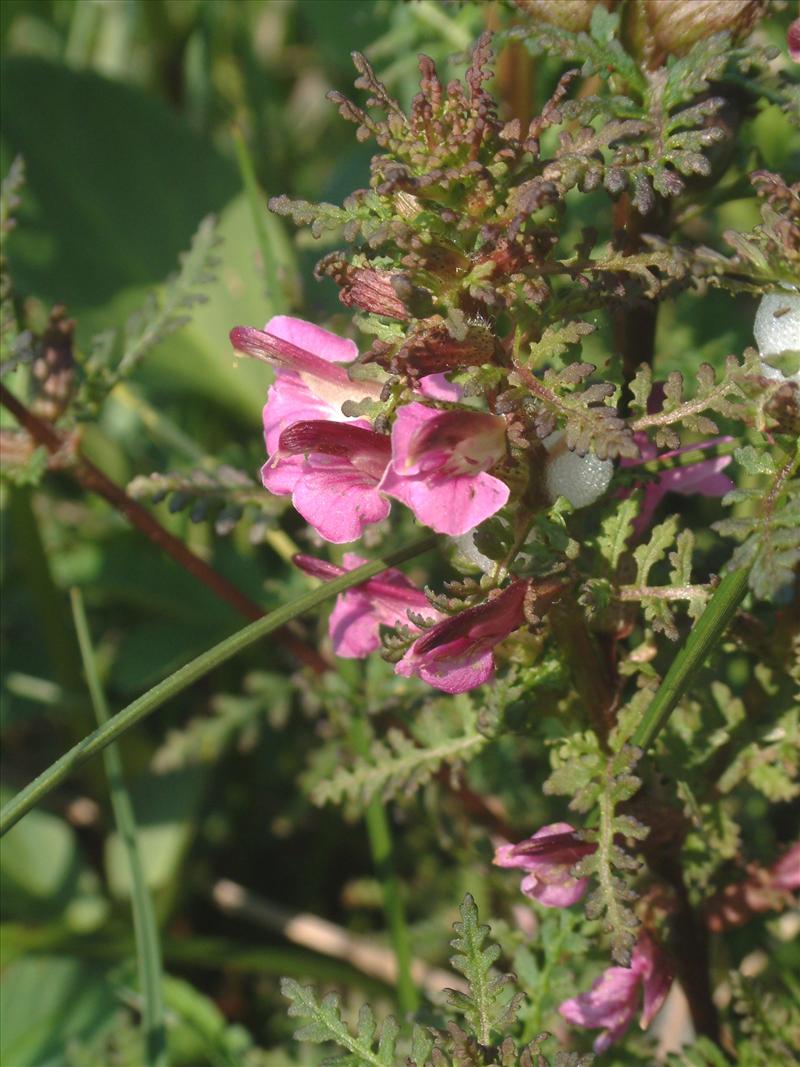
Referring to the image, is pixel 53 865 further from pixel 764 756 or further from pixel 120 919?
pixel 764 756

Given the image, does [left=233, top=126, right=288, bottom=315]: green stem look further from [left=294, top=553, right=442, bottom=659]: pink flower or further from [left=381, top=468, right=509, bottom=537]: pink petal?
[left=381, top=468, right=509, bottom=537]: pink petal

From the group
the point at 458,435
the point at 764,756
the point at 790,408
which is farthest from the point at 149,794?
the point at 790,408

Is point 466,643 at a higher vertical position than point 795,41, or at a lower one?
lower

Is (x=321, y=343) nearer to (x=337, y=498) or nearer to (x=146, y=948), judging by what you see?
(x=337, y=498)

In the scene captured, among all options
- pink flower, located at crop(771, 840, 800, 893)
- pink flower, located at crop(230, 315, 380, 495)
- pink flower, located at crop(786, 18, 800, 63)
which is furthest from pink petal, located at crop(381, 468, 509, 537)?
pink flower, located at crop(771, 840, 800, 893)

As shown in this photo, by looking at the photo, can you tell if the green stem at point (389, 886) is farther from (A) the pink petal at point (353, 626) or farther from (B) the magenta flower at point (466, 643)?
(B) the magenta flower at point (466, 643)

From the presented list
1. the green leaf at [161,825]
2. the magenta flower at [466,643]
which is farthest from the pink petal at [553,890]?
the green leaf at [161,825]

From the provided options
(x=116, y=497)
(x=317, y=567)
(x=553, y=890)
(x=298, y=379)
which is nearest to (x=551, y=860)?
(x=553, y=890)
